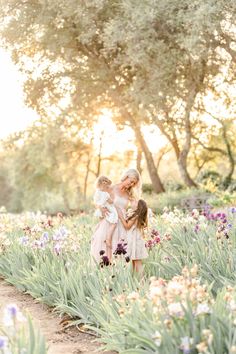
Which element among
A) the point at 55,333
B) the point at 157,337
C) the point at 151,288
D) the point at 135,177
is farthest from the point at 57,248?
the point at 157,337

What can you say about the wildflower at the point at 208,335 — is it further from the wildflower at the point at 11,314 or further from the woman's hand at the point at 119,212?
the woman's hand at the point at 119,212

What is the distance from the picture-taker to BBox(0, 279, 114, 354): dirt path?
637 centimetres

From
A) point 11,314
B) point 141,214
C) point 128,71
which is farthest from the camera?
point 128,71

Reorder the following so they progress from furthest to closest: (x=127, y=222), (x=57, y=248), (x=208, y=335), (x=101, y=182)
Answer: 1. (x=101, y=182)
2. (x=127, y=222)
3. (x=57, y=248)
4. (x=208, y=335)

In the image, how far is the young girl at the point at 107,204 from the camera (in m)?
9.41

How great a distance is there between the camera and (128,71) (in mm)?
29453

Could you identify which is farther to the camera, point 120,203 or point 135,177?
point 120,203

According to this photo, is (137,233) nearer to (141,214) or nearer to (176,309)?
(141,214)

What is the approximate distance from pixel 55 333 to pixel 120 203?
283 centimetres

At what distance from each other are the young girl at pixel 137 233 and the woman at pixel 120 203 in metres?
0.17

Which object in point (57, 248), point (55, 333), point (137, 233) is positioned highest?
point (137, 233)

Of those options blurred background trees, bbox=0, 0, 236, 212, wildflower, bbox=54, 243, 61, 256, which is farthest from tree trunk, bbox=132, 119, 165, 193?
wildflower, bbox=54, 243, 61, 256

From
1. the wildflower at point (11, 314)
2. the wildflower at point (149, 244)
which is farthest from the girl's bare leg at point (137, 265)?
the wildflower at point (11, 314)

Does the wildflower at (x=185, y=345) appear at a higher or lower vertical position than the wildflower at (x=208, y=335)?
lower
